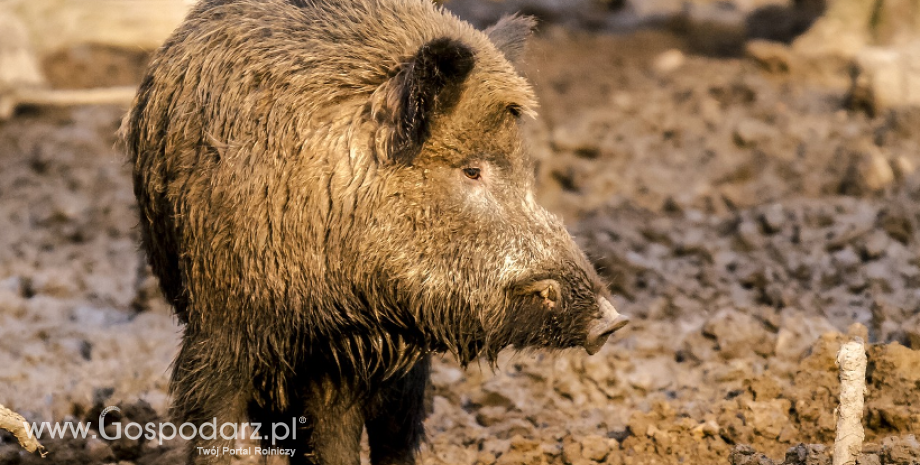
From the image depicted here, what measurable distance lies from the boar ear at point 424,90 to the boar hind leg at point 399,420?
1.06m

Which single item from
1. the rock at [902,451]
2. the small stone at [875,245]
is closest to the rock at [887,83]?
the small stone at [875,245]

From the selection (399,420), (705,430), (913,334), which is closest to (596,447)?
(705,430)

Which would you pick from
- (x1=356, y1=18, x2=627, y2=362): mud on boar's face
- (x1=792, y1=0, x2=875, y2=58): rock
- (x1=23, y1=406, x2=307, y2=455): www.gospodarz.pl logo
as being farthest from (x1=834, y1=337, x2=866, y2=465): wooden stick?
(x1=792, y1=0, x2=875, y2=58): rock

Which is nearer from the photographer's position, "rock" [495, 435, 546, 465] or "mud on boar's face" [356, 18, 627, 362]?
"mud on boar's face" [356, 18, 627, 362]

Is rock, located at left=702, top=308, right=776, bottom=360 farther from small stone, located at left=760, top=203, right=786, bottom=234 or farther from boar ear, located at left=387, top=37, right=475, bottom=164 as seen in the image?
boar ear, located at left=387, top=37, right=475, bottom=164

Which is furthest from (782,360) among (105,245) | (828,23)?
(828,23)

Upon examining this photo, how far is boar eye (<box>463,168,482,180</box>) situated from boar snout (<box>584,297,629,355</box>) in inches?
24.0

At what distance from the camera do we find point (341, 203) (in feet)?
11.8

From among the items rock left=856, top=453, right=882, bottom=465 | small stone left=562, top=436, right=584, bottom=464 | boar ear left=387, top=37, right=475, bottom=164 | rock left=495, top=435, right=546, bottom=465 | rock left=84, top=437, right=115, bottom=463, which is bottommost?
rock left=84, top=437, right=115, bottom=463

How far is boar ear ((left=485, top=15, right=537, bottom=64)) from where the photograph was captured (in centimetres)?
416

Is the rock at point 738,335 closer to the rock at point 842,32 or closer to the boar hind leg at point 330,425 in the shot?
the boar hind leg at point 330,425

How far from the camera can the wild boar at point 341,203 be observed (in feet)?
11.7

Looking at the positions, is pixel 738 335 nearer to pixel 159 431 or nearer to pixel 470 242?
pixel 470 242

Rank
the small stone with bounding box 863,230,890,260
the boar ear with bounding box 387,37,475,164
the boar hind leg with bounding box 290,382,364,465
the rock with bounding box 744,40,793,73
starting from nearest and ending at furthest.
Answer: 1. the boar ear with bounding box 387,37,475,164
2. the boar hind leg with bounding box 290,382,364,465
3. the small stone with bounding box 863,230,890,260
4. the rock with bounding box 744,40,793,73
